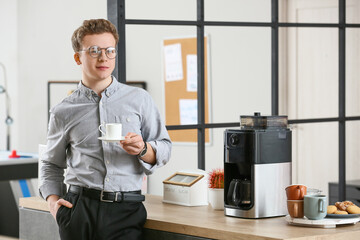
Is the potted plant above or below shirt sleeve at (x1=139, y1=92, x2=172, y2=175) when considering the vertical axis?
below

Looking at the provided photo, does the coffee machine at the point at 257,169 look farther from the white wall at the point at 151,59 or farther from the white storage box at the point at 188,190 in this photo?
the white wall at the point at 151,59

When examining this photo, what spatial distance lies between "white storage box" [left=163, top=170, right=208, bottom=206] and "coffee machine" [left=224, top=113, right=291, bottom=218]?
20 cm

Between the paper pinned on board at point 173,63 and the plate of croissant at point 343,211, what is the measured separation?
363 cm

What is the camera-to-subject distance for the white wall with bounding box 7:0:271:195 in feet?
17.2

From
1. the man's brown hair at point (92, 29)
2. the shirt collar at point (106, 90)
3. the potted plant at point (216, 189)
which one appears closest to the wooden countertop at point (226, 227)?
the potted plant at point (216, 189)

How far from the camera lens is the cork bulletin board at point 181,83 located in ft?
18.2

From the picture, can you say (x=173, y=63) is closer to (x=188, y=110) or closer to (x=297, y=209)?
(x=188, y=110)

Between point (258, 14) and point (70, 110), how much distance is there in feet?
11.0

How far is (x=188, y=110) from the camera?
5.63 meters

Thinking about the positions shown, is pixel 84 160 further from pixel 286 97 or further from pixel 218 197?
pixel 286 97

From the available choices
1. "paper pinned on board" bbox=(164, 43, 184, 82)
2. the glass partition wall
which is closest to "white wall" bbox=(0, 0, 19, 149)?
the glass partition wall

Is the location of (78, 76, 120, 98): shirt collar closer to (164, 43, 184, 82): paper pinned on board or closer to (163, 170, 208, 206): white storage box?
(163, 170, 208, 206): white storage box

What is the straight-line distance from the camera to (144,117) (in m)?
2.10

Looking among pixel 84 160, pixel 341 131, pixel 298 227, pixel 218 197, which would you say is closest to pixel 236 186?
pixel 218 197
